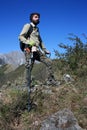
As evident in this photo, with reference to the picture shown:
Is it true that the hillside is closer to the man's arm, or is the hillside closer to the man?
the man

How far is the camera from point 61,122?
828cm

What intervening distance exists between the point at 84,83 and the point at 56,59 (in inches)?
232

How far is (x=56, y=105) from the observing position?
32.3 ft

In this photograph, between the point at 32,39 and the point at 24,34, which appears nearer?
the point at 24,34

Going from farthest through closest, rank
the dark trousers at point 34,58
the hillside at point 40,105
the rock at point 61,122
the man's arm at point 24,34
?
the dark trousers at point 34,58, the man's arm at point 24,34, the hillside at point 40,105, the rock at point 61,122

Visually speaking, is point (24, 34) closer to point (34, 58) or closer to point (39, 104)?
point (34, 58)

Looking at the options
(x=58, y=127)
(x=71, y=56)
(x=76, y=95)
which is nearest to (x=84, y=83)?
(x=76, y=95)

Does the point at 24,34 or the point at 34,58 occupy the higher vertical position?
the point at 24,34

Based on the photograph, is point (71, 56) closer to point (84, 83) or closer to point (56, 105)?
point (84, 83)

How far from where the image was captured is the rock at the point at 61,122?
8133mm

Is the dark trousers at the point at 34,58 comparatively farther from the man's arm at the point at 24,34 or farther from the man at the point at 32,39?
the man's arm at the point at 24,34

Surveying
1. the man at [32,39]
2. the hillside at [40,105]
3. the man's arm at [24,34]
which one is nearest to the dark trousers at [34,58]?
the man at [32,39]

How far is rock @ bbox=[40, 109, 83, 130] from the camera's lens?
8.13 metres

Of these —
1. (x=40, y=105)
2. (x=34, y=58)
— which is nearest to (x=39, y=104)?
(x=40, y=105)
